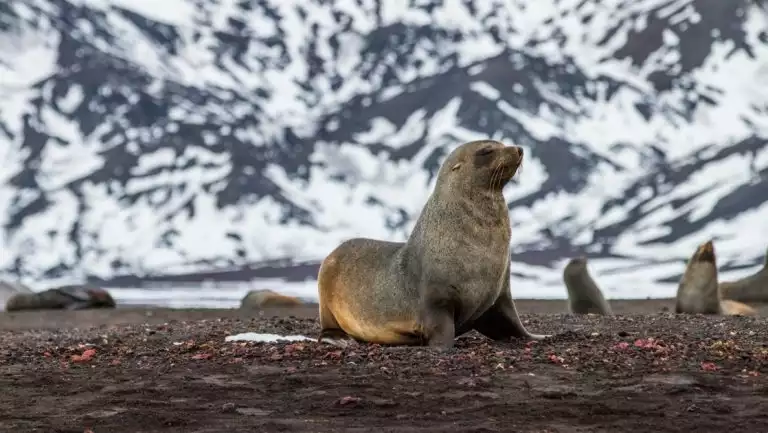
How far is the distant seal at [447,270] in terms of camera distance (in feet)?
31.6

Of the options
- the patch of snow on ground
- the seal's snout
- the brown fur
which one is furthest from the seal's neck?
the seal's snout

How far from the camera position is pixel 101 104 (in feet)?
472

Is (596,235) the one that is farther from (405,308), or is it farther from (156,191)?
(405,308)

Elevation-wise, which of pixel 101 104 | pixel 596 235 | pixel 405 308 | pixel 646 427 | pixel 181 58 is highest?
pixel 181 58

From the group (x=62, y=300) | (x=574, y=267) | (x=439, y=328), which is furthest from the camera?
(x=62, y=300)

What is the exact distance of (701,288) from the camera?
1770 cm

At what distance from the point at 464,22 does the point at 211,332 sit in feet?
577

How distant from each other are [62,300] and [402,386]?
23.4 metres

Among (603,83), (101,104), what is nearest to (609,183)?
(603,83)

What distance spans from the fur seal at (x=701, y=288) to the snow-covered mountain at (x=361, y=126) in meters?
63.7

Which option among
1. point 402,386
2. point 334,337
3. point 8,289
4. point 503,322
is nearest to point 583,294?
point 503,322

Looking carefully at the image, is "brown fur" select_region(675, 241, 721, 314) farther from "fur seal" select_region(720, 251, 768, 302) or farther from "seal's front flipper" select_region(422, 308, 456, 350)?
"seal's front flipper" select_region(422, 308, 456, 350)

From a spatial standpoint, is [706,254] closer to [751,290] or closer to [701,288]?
[701,288]

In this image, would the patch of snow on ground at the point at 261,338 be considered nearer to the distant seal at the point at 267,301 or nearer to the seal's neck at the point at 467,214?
the seal's neck at the point at 467,214
